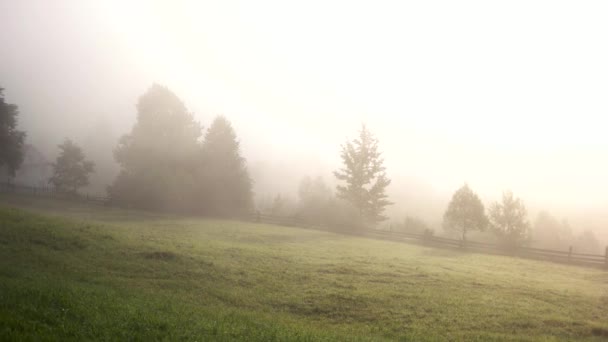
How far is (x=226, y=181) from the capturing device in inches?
2317

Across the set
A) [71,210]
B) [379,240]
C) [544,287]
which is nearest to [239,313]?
[544,287]

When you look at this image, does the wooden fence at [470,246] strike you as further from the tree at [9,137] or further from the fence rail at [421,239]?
the tree at [9,137]

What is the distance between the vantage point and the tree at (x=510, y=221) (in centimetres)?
5191

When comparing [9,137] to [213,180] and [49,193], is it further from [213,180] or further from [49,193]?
[213,180]

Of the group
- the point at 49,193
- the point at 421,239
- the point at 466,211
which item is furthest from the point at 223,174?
A: the point at 466,211

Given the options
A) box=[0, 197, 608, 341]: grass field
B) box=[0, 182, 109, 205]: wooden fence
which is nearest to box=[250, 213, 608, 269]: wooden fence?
box=[0, 197, 608, 341]: grass field

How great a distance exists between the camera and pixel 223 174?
192ft

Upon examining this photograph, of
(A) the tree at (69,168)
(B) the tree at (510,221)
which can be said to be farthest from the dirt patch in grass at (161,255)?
(A) the tree at (69,168)

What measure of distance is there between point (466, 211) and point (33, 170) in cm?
9836

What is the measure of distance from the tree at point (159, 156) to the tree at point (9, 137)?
12371 mm

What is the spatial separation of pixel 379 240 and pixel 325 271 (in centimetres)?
2400

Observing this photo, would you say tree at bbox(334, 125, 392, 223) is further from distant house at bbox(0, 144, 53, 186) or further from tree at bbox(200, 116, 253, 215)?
distant house at bbox(0, 144, 53, 186)

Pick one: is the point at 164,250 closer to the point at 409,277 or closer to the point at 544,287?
the point at 409,277

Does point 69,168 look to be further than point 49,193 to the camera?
Yes
